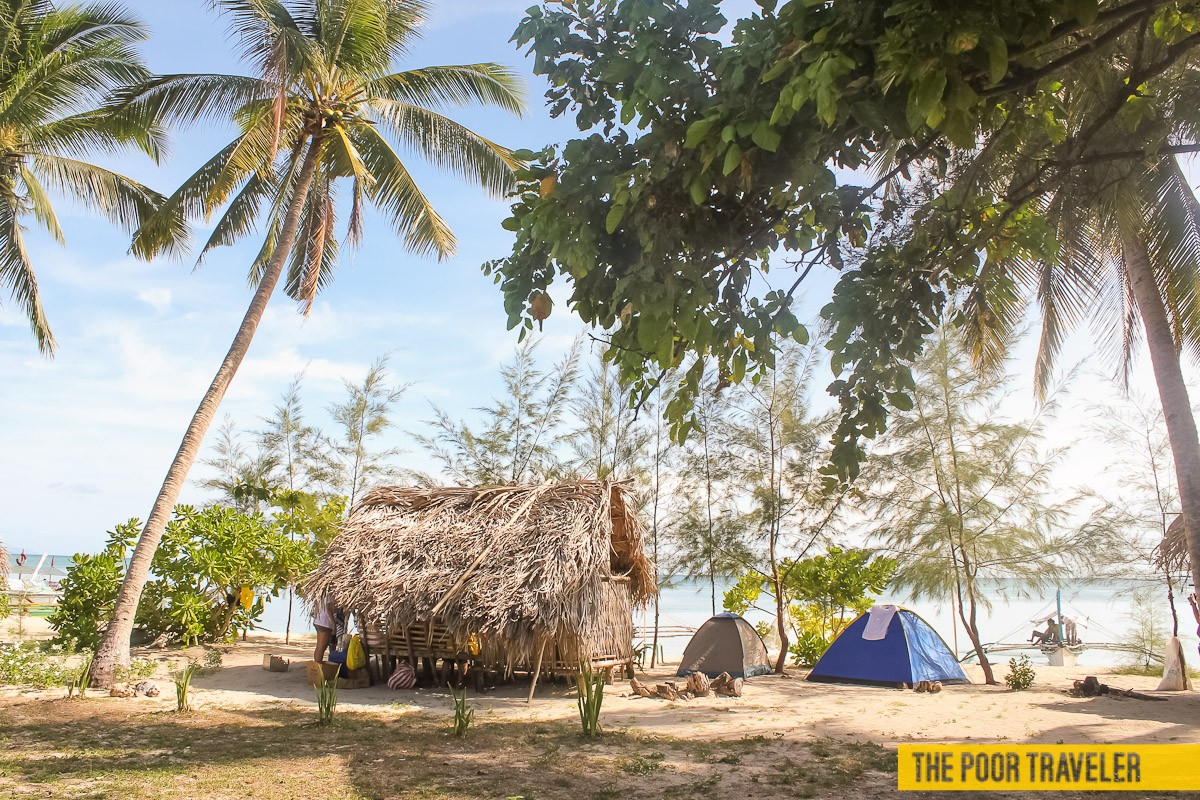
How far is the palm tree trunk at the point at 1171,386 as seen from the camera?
827 cm

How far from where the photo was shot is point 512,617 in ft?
28.7

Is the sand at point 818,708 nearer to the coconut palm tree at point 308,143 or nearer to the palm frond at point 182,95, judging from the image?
the coconut palm tree at point 308,143

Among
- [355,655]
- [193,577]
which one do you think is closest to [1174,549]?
[355,655]

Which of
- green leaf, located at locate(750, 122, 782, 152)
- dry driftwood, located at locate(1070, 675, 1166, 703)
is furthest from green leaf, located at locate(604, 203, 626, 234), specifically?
dry driftwood, located at locate(1070, 675, 1166, 703)

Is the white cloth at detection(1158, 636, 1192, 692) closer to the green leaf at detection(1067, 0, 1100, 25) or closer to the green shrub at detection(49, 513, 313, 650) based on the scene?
the green leaf at detection(1067, 0, 1100, 25)

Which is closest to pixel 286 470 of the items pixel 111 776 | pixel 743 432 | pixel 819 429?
pixel 743 432

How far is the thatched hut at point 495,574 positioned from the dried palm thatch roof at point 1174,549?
22.6ft

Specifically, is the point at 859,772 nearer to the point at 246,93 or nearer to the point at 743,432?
the point at 743,432

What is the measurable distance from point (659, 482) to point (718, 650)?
3282 mm

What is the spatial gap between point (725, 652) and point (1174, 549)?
19.7 feet

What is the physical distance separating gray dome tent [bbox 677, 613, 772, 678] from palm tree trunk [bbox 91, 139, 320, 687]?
6982 mm

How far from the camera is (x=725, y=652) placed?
11.9m

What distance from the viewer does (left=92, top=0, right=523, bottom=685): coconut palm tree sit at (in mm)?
9148

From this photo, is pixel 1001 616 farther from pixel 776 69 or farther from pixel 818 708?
pixel 776 69
